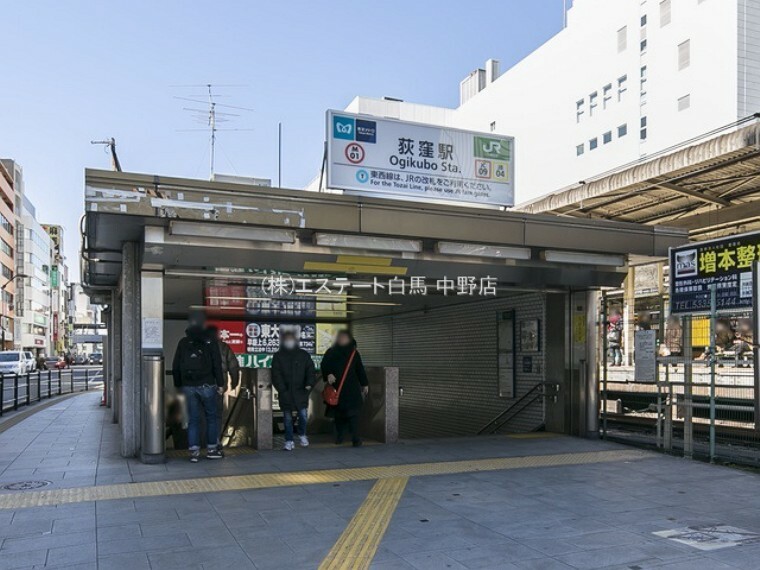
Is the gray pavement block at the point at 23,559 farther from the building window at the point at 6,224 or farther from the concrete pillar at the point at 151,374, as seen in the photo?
the building window at the point at 6,224

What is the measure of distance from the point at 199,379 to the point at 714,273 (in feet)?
20.8

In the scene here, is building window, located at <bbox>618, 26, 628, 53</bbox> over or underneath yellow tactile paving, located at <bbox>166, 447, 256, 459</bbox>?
over

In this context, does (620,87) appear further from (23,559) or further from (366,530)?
(23,559)

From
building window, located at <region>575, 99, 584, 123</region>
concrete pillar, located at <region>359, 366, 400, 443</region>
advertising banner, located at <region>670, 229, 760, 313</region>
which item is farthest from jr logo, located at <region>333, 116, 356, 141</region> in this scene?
building window, located at <region>575, 99, 584, 123</region>

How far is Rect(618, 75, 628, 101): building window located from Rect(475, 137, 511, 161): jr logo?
96.7ft

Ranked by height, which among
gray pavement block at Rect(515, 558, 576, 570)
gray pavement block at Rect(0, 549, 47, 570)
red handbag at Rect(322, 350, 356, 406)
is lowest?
gray pavement block at Rect(515, 558, 576, 570)

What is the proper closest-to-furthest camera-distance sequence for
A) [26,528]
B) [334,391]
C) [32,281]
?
[26,528] → [334,391] → [32,281]

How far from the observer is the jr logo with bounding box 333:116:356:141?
8.55 m

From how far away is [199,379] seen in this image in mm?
8148

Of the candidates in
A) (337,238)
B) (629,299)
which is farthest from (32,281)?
(337,238)

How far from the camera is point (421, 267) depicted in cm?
902

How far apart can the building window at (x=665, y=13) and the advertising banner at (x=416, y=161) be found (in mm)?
27683

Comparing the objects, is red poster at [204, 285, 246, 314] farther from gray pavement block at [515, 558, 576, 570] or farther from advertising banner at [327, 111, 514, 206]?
gray pavement block at [515, 558, 576, 570]

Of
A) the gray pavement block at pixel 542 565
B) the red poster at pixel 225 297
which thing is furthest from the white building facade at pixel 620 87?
the gray pavement block at pixel 542 565
